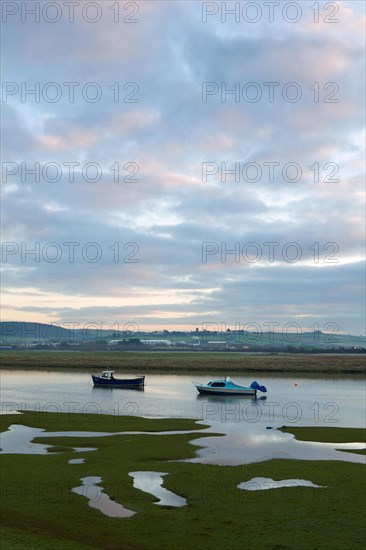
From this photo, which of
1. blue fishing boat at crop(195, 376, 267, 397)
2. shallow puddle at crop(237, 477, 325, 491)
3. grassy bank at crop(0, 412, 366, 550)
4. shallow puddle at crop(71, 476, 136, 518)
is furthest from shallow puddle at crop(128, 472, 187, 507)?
blue fishing boat at crop(195, 376, 267, 397)

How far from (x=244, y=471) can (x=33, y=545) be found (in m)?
17.0

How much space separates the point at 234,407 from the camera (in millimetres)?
71688

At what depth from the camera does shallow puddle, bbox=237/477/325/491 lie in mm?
28656

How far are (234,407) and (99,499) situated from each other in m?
47.4

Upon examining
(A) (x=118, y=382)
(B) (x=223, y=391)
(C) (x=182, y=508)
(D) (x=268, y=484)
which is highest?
(C) (x=182, y=508)

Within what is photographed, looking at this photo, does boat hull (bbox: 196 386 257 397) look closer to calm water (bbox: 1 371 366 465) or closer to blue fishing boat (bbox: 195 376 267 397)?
blue fishing boat (bbox: 195 376 267 397)

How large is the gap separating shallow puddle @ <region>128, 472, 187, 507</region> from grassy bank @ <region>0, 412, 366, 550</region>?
459mm

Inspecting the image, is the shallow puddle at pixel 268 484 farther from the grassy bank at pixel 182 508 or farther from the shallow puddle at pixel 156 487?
the shallow puddle at pixel 156 487

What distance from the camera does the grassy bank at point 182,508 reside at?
816 inches

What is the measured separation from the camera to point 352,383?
354 ft

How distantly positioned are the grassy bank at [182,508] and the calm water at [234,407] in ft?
14.3

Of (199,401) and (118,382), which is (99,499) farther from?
(118,382)

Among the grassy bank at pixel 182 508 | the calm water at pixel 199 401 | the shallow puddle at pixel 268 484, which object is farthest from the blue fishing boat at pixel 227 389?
the shallow puddle at pixel 268 484

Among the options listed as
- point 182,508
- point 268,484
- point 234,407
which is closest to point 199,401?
point 234,407
